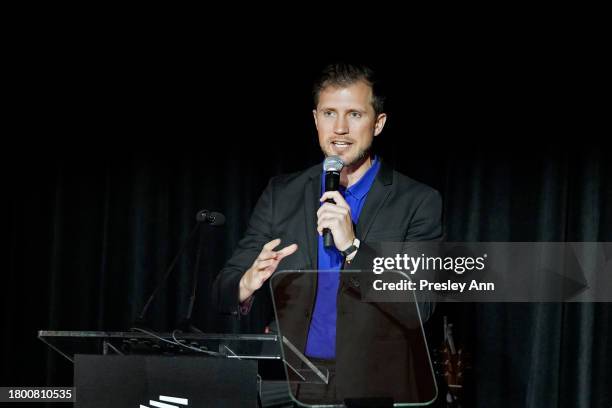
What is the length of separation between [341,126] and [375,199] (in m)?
0.34

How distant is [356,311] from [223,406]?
0.41m

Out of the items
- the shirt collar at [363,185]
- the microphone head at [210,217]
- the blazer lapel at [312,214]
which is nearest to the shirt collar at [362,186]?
the shirt collar at [363,185]

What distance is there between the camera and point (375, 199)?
9.57 feet

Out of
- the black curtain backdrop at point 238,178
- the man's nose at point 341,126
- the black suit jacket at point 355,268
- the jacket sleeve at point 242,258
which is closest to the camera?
the black suit jacket at point 355,268

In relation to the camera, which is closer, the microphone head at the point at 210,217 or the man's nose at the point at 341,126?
the microphone head at the point at 210,217

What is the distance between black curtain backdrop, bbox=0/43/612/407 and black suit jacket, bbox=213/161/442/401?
705 millimetres

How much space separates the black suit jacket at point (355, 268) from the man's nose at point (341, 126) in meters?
0.19

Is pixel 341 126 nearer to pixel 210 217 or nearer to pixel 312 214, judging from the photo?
pixel 312 214

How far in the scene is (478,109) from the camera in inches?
146

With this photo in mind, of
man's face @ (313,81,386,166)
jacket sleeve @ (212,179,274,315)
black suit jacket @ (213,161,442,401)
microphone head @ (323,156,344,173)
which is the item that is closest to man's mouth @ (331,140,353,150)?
man's face @ (313,81,386,166)

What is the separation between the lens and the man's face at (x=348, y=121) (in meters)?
3.00

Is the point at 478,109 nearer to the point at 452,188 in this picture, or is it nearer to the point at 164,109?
the point at 452,188

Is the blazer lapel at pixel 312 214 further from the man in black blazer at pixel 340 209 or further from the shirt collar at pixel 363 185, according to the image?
the shirt collar at pixel 363 185

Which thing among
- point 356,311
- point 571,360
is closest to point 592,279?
point 571,360
